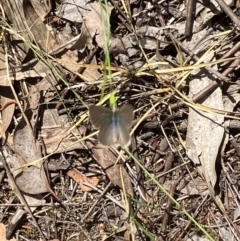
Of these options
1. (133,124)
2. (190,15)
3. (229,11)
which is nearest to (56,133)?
(133,124)

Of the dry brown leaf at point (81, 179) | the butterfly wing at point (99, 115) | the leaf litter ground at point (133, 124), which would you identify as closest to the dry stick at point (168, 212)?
the leaf litter ground at point (133, 124)

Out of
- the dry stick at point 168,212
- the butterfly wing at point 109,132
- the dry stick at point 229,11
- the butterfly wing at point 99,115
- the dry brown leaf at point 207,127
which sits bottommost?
the dry stick at point 168,212

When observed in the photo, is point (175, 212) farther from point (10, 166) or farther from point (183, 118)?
point (10, 166)

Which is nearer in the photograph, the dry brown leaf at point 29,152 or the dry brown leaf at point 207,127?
the dry brown leaf at point 207,127

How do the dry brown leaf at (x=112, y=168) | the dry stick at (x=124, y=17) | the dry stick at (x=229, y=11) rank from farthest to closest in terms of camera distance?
the dry brown leaf at (x=112, y=168) < the dry stick at (x=124, y=17) < the dry stick at (x=229, y=11)

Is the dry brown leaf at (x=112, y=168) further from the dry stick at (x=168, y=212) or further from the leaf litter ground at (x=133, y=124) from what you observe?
the dry stick at (x=168, y=212)

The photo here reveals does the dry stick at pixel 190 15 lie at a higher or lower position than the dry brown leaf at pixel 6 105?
higher

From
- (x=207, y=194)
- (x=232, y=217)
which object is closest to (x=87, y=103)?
(x=207, y=194)
